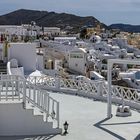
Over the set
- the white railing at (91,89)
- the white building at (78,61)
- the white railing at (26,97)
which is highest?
the white railing at (26,97)

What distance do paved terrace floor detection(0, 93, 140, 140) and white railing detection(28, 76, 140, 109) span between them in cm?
68

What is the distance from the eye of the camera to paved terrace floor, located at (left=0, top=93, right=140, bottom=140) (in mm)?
10834

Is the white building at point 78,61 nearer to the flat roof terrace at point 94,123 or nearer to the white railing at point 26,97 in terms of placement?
the flat roof terrace at point 94,123

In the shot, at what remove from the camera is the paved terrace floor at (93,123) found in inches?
427

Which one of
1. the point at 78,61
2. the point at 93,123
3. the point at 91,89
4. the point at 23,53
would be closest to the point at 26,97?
the point at 93,123

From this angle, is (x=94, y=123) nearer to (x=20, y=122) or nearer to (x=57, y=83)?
(x=20, y=122)

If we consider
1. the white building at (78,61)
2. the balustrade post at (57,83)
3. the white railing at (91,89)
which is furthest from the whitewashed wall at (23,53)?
the white building at (78,61)

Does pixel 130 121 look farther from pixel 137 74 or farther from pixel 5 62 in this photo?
pixel 137 74

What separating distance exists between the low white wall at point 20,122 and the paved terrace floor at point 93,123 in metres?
0.38

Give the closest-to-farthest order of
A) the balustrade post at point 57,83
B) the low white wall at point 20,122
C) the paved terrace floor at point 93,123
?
the paved terrace floor at point 93,123 → the low white wall at point 20,122 → the balustrade post at point 57,83

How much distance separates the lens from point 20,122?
1108cm

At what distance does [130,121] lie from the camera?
12.8 m

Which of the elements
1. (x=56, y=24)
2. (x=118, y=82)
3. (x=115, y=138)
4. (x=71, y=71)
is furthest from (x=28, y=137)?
(x=56, y=24)

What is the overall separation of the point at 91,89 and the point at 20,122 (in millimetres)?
7046
